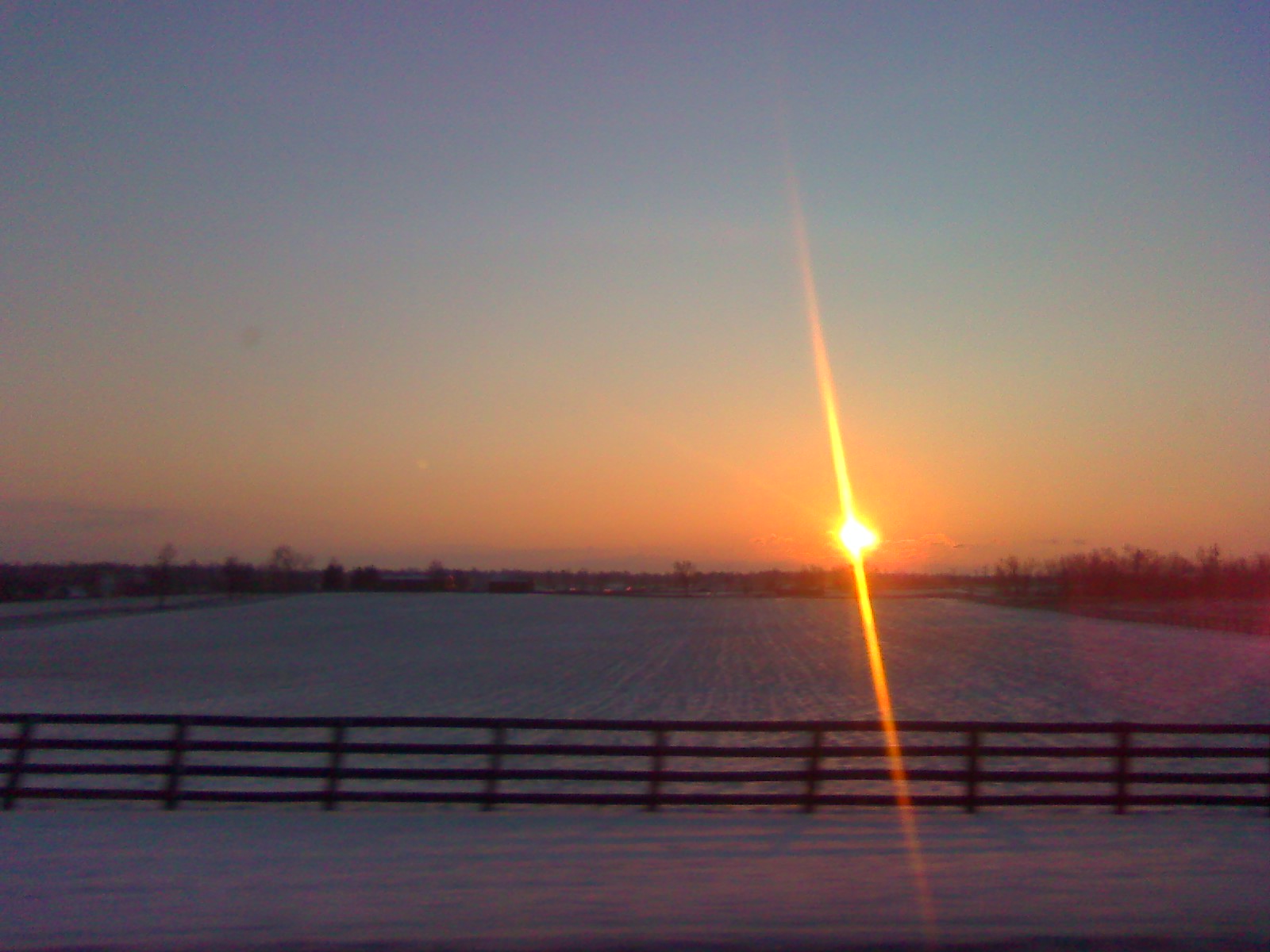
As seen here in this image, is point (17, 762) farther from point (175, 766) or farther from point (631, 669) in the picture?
point (631, 669)

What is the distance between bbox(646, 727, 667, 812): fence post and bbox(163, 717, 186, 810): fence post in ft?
16.5

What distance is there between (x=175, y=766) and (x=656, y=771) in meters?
5.19

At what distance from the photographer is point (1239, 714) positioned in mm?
25078

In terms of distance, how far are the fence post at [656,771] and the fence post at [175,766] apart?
16.5ft

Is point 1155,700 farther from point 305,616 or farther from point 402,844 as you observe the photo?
point 305,616

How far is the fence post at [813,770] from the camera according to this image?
11531mm

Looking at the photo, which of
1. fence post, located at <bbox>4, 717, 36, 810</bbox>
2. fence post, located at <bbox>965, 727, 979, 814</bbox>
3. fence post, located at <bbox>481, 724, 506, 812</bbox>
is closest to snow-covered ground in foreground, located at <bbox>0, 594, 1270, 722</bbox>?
fence post, located at <bbox>965, 727, 979, 814</bbox>

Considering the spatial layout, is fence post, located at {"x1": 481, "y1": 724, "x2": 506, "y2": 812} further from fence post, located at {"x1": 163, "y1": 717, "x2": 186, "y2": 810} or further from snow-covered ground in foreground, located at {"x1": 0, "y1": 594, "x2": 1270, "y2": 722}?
snow-covered ground in foreground, located at {"x1": 0, "y1": 594, "x2": 1270, "y2": 722}

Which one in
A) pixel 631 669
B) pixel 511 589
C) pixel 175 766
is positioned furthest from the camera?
pixel 511 589

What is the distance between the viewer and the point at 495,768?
1166 centimetres

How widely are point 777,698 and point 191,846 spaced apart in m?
18.9

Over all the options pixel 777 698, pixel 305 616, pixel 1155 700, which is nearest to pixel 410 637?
pixel 305 616

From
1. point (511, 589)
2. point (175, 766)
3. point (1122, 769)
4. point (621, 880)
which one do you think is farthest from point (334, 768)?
point (511, 589)

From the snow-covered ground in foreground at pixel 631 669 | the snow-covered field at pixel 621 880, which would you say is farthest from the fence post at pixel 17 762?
the snow-covered ground in foreground at pixel 631 669
